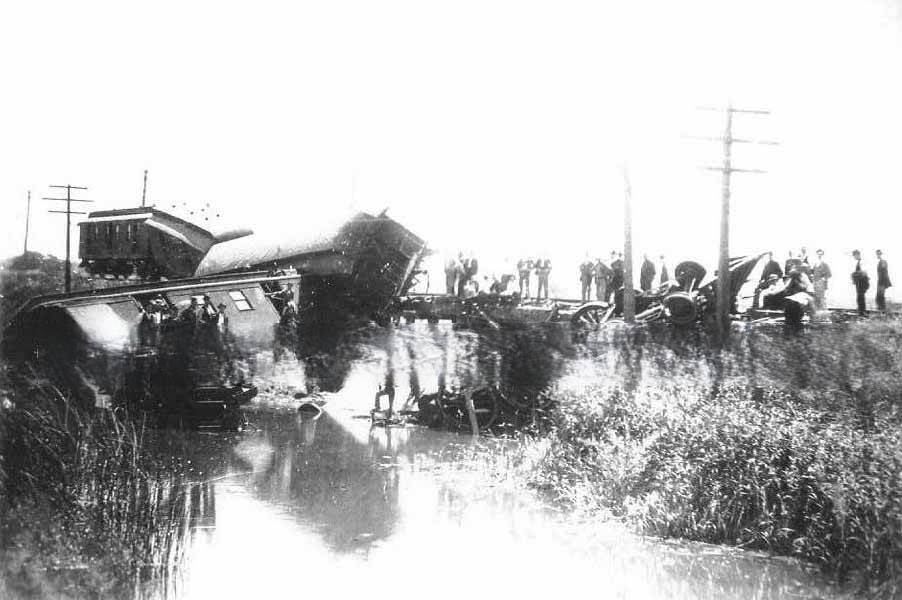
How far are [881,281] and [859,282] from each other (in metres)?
0.13

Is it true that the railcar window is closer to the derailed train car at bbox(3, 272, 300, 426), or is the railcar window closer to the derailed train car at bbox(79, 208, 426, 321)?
the derailed train car at bbox(3, 272, 300, 426)

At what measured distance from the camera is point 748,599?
443 centimetres

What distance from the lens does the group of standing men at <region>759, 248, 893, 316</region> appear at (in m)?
4.72

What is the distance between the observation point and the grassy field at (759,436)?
470cm

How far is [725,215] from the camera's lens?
4895 mm

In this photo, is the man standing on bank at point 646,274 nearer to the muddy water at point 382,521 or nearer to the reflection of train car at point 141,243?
the muddy water at point 382,521

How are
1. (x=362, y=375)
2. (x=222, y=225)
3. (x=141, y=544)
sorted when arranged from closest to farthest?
1. (x=141, y=544)
2. (x=222, y=225)
3. (x=362, y=375)

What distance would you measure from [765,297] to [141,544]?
4632mm

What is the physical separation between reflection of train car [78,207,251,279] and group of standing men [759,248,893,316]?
4.08m

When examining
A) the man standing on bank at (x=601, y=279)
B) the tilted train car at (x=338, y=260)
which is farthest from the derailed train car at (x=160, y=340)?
the man standing on bank at (x=601, y=279)

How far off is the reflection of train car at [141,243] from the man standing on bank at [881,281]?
467 centimetres

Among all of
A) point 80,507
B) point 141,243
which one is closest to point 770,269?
point 141,243

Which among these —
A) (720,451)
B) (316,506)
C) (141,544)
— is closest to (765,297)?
(720,451)

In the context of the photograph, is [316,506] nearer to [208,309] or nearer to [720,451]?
[208,309]
